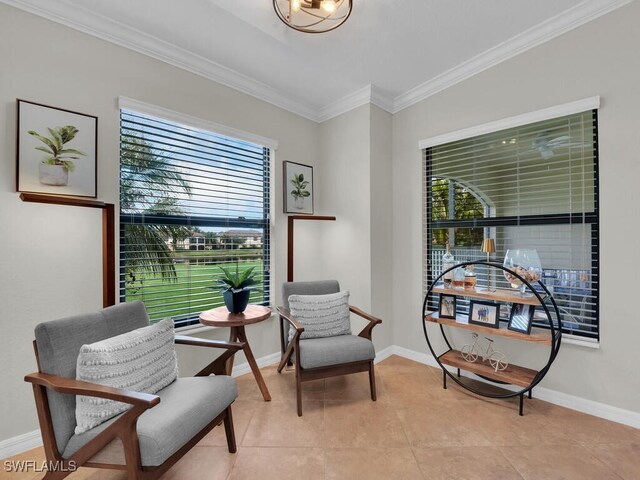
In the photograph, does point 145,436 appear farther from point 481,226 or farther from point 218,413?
point 481,226

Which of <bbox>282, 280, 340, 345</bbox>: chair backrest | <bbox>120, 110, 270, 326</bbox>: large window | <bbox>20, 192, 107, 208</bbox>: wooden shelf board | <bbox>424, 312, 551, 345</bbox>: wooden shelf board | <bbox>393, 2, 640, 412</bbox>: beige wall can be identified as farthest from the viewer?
<bbox>282, 280, 340, 345</bbox>: chair backrest

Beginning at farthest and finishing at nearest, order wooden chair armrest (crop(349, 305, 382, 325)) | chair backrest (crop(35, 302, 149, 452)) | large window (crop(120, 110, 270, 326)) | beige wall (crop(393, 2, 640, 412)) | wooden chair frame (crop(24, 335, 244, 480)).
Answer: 1. wooden chair armrest (crop(349, 305, 382, 325))
2. large window (crop(120, 110, 270, 326))
3. beige wall (crop(393, 2, 640, 412))
4. chair backrest (crop(35, 302, 149, 452))
5. wooden chair frame (crop(24, 335, 244, 480))

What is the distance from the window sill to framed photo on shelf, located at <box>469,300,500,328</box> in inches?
18.1

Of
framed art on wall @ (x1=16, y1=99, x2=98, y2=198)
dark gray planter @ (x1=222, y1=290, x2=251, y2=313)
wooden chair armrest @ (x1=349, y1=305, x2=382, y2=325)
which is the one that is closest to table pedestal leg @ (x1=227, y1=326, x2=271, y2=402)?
dark gray planter @ (x1=222, y1=290, x2=251, y2=313)

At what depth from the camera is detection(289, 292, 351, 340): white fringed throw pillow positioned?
257cm

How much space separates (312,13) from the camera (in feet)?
6.57

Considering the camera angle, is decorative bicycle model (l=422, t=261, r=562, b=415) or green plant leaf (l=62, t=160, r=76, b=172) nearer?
green plant leaf (l=62, t=160, r=76, b=172)

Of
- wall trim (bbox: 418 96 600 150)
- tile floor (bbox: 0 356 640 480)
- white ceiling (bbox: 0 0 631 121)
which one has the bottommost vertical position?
tile floor (bbox: 0 356 640 480)

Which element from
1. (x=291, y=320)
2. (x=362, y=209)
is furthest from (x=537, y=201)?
(x=291, y=320)

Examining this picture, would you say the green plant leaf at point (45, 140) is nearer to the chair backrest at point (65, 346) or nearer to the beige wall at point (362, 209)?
the chair backrest at point (65, 346)

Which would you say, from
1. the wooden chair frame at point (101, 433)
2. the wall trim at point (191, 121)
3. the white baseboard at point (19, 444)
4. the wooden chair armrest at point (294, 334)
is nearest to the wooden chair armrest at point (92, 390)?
the wooden chair frame at point (101, 433)

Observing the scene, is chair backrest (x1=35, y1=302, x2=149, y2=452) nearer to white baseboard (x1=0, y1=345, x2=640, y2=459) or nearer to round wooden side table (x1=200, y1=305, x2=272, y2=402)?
round wooden side table (x1=200, y1=305, x2=272, y2=402)

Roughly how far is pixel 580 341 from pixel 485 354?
69 cm

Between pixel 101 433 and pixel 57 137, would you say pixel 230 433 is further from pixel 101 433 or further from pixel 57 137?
pixel 57 137
